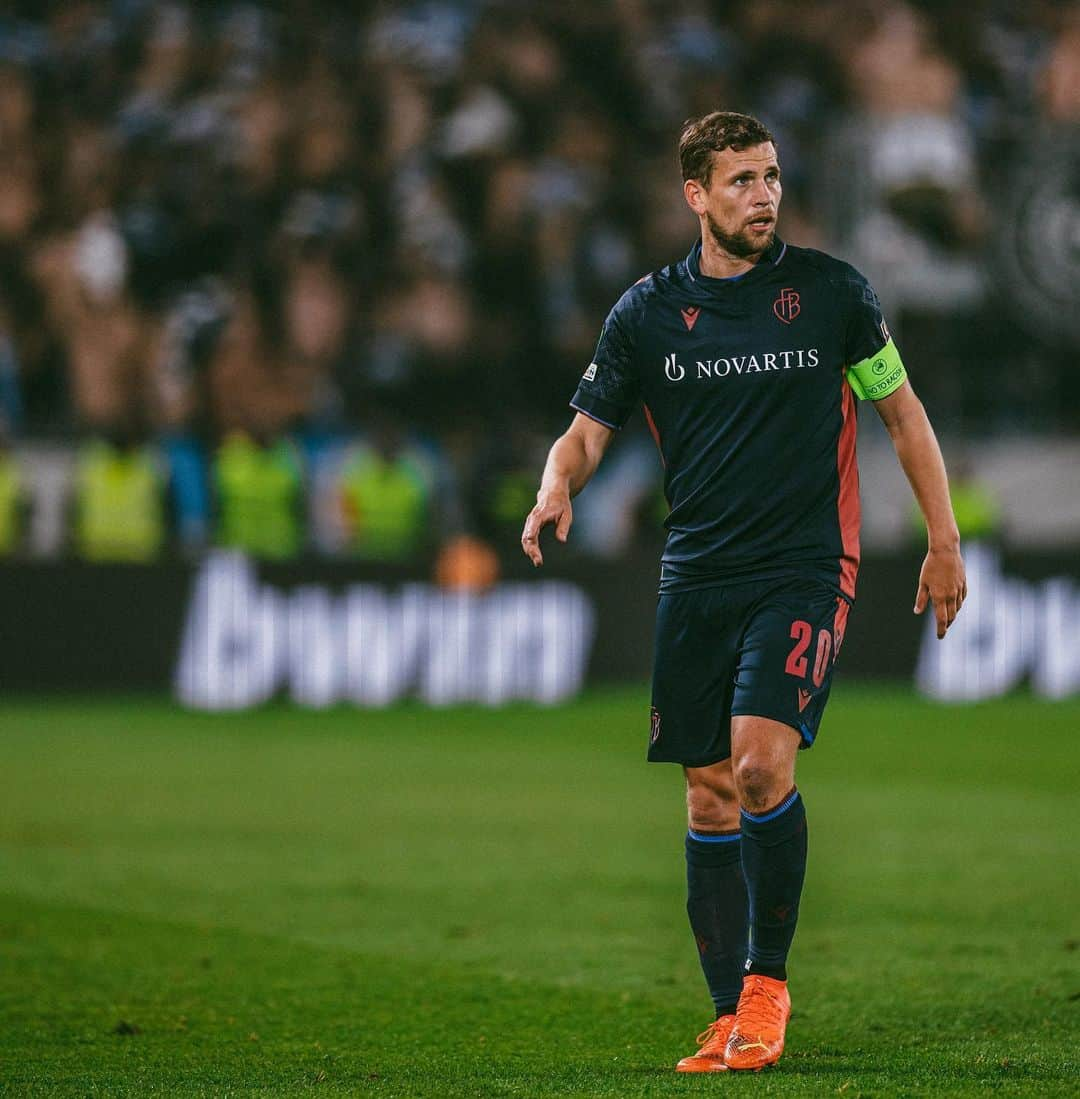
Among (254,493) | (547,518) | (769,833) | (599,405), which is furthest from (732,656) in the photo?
(254,493)

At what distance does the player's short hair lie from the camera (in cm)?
495

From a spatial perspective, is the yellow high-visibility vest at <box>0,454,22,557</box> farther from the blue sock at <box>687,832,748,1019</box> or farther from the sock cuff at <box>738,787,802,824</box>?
the sock cuff at <box>738,787,802,824</box>

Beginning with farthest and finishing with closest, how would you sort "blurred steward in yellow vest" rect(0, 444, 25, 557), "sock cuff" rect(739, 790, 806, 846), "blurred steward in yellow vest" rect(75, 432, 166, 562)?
"blurred steward in yellow vest" rect(0, 444, 25, 557)
"blurred steward in yellow vest" rect(75, 432, 166, 562)
"sock cuff" rect(739, 790, 806, 846)

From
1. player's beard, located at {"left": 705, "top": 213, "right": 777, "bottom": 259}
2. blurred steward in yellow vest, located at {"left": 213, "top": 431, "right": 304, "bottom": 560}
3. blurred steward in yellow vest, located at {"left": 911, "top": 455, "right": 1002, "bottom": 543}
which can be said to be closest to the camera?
player's beard, located at {"left": 705, "top": 213, "right": 777, "bottom": 259}

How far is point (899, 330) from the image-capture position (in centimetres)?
2088

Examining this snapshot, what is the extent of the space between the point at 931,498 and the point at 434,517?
13.1 meters

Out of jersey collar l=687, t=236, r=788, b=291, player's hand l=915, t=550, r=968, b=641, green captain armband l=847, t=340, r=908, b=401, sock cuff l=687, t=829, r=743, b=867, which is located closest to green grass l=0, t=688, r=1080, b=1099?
sock cuff l=687, t=829, r=743, b=867

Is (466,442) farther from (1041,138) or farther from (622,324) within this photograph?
(622,324)

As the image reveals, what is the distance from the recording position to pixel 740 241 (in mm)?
5000

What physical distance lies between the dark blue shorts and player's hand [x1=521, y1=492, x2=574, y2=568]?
313 mm

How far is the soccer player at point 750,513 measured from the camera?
16.1ft

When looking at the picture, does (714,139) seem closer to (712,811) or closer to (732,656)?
(732,656)

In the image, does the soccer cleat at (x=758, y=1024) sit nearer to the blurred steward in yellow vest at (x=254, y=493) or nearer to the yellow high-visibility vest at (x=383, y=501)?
the blurred steward in yellow vest at (x=254, y=493)

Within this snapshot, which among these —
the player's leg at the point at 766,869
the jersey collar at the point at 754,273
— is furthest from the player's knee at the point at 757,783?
the jersey collar at the point at 754,273
